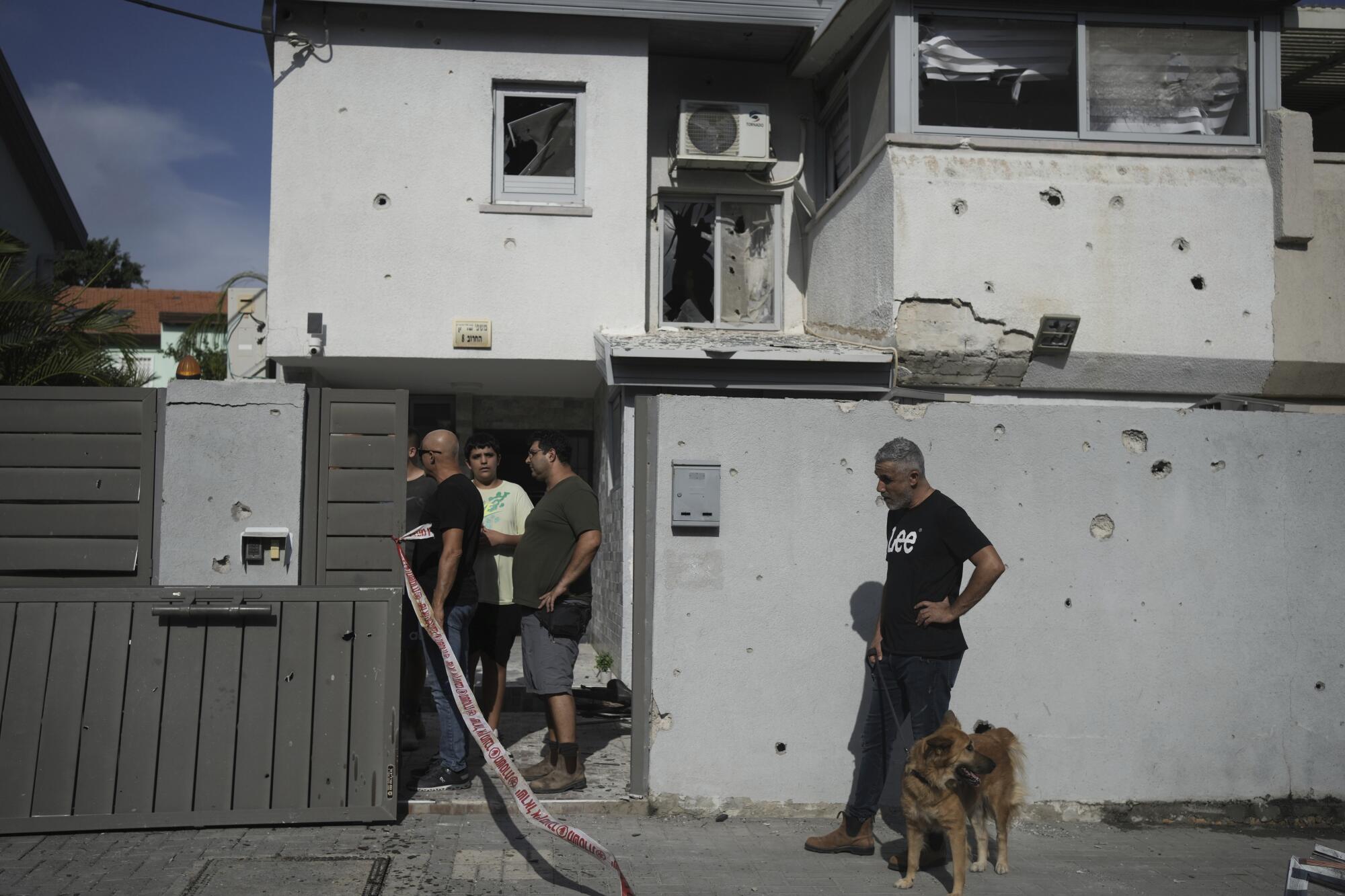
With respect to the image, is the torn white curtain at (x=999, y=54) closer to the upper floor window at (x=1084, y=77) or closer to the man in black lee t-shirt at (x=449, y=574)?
the upper floor window at (x=1084, y=77)

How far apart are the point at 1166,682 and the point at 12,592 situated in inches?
228

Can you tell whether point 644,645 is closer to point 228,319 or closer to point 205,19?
point 228,319

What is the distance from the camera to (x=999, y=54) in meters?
9.75

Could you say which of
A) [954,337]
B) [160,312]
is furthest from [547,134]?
[160,312]

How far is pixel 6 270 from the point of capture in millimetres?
9875

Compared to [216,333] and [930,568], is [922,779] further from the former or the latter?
[216,333]

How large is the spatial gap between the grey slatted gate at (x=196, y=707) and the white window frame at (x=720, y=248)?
24.4 ft

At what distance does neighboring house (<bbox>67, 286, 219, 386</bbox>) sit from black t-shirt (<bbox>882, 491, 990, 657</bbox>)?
2703 cm

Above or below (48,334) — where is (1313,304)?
above

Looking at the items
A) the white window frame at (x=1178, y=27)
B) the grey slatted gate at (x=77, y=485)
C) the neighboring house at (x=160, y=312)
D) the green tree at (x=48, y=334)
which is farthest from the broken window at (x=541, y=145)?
the neighboring house at (x=160, y=312)

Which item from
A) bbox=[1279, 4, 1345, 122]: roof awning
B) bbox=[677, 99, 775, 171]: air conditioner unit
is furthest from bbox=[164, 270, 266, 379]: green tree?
bbox=[1279, 4, 1345, 122]: roof awning

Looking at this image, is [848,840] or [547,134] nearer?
[848,840]

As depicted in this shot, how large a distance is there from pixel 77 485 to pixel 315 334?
562 cm

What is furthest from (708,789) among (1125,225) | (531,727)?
(1125,225)
